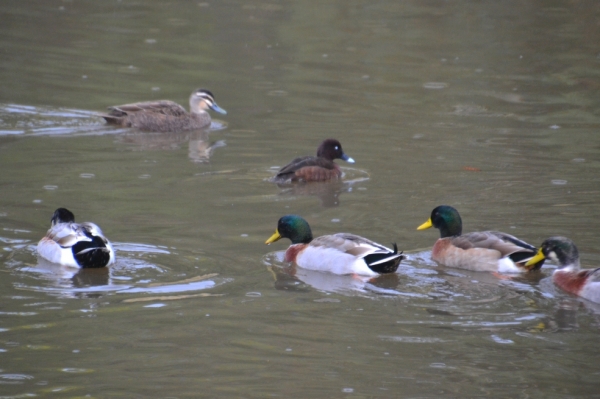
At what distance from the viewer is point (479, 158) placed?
522 inches

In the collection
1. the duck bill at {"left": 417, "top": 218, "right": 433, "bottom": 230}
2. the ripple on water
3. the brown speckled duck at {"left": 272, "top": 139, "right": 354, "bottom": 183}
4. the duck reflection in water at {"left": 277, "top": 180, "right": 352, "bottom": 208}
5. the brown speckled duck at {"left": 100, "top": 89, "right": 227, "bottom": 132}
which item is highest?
the brown speckled duck at {"left": 100, "top": 89, "right": 227, "bottom": 132}

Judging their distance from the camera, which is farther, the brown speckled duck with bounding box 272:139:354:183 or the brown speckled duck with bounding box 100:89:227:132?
the brown speckled duck with bounding box 100:89:227:132

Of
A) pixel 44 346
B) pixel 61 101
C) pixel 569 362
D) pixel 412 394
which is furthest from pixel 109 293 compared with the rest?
pixel 61 101

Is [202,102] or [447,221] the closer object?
[447,221]

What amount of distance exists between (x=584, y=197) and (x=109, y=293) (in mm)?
5775

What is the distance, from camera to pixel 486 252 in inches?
361

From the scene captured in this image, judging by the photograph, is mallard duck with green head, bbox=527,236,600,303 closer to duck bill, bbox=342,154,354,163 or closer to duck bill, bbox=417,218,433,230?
duck bill, bbox=417,218,433,230

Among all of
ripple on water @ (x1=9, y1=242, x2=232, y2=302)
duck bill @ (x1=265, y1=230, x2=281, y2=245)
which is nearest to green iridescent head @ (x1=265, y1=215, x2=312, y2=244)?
duck bill @ (x1=265, y1=230, x2=281, y2=245)

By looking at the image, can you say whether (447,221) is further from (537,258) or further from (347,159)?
(347,159)

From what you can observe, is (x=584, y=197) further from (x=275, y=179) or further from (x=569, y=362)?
(x=569, y=362)

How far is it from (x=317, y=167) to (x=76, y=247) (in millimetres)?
4392

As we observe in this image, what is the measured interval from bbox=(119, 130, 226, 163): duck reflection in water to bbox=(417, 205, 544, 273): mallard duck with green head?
16.1 ft

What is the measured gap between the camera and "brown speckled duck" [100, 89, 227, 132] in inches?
599

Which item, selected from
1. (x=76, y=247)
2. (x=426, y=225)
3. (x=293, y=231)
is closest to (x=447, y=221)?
(x=426, y=225)
